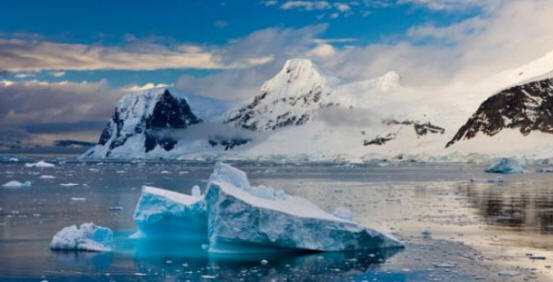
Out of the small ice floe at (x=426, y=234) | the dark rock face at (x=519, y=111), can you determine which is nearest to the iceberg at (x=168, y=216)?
the small ice floe at (x=426, y=234)

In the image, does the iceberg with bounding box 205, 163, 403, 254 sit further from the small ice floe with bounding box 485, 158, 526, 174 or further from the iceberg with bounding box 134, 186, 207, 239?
the small ice floe with bounding box 485, 158, 526, 174

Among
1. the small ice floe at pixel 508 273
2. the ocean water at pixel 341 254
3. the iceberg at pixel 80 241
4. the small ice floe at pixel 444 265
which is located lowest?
the small ice floe at pixel 508 273

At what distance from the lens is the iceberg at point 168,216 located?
23.3 metres

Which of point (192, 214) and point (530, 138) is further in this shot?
point (530, 138)

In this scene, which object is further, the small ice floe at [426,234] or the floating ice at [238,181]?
the small ice floe at [426,234]

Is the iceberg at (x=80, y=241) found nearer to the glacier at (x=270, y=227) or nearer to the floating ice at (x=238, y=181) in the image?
the glacier at (x=270, y=227)

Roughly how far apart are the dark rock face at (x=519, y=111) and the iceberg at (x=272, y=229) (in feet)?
503

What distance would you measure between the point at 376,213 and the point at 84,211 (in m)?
12.6

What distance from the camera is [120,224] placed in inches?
1091

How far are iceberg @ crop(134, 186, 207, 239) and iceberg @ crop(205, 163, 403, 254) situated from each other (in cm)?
201

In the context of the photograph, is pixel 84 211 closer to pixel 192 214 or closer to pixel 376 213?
pixel 192 214

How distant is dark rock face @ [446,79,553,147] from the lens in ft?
546

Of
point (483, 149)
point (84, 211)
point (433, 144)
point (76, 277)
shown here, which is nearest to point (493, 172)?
point (84, 211)

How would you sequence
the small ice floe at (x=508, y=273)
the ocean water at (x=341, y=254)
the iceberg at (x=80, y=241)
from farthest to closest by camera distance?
1. the iceberg at (x=80, y=241)
2. the ocean water at (x=341, y=254)
3. the small ice floe at (x=508, y=273)
